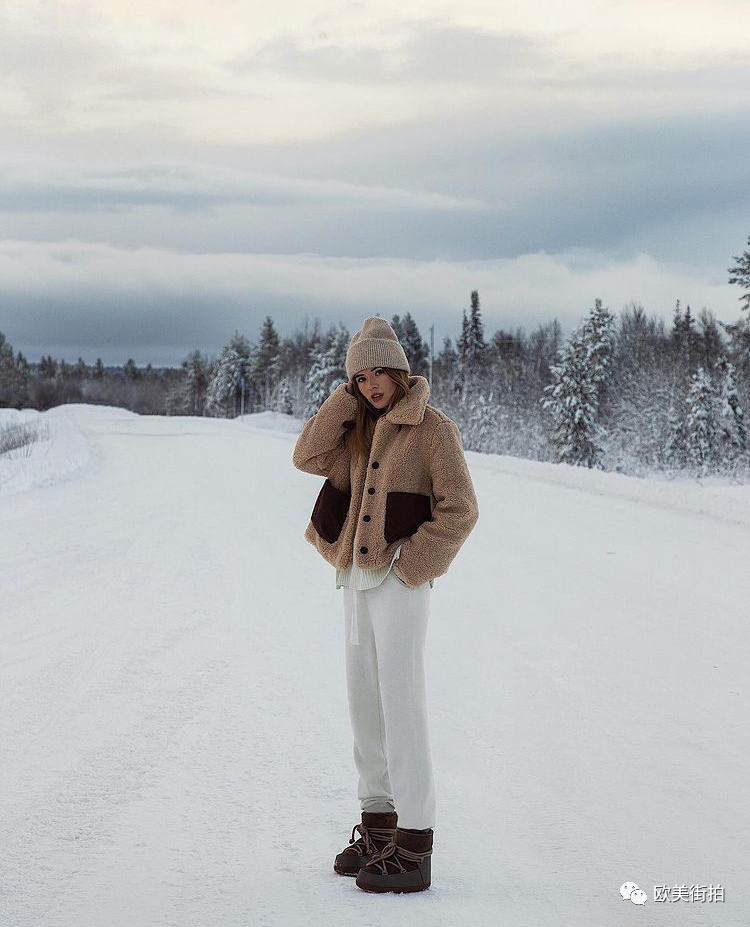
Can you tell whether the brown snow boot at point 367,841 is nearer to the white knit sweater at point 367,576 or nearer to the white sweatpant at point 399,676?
the white sweatpant at point 399,676

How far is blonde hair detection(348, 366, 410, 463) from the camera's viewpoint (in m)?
3.64

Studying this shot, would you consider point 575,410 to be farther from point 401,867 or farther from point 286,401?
point 286,401

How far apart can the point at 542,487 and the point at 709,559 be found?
858 centimetres

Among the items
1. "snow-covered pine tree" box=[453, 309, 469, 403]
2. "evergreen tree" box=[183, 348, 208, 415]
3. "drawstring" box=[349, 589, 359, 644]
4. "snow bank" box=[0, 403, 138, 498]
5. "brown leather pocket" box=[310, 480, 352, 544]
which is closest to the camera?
"drawstring" box=[349, 589, 359, 644]

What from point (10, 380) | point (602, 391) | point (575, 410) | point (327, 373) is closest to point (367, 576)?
point (575, 410)

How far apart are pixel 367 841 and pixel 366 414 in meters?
1.48

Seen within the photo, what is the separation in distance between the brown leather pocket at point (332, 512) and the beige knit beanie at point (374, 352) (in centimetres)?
42

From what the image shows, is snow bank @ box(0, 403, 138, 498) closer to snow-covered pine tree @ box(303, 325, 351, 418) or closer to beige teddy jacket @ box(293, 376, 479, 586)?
beige teddy jacket @ box(293, 376, 479, 586)

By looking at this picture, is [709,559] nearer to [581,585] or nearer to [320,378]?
[581,585]

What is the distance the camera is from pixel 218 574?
972 cm

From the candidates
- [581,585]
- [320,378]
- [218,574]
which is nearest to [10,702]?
[218,574]

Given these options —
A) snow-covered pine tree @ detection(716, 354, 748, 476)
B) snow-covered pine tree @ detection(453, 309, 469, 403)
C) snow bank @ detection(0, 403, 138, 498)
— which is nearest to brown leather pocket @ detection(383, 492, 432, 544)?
snow bank @ detection(0, 403, 138, 498)

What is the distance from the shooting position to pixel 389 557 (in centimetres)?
350

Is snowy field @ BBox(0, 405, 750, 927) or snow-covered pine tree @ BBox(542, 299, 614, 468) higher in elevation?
snowy field @ BBox(0, 405, 750, 927)
